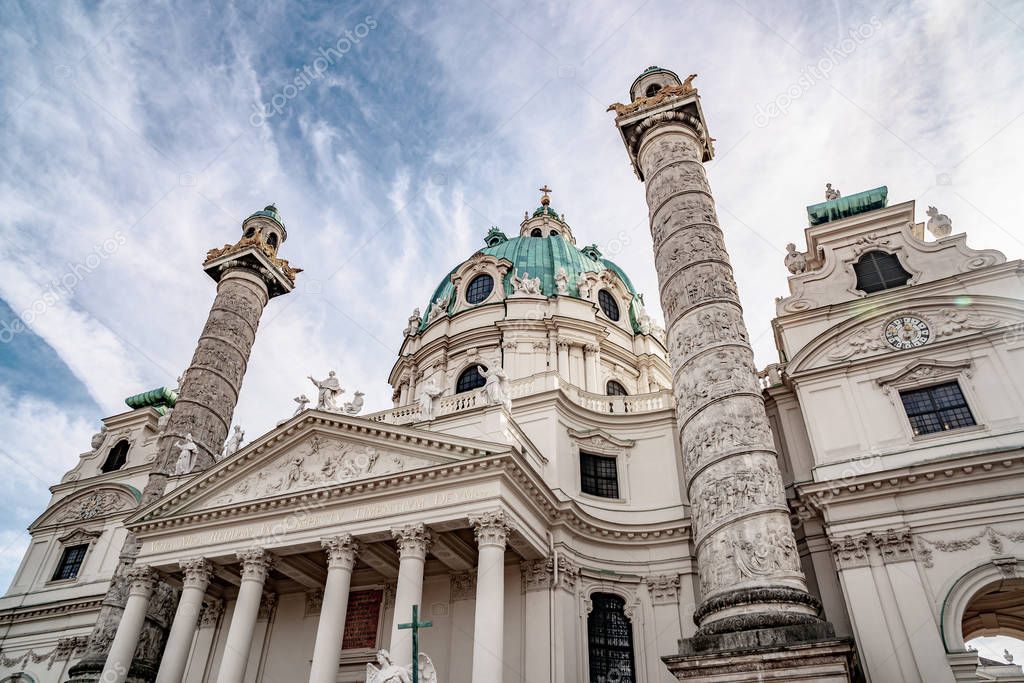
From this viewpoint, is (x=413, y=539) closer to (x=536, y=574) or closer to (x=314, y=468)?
(x=536, y=574)

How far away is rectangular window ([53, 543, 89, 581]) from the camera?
27.5 m

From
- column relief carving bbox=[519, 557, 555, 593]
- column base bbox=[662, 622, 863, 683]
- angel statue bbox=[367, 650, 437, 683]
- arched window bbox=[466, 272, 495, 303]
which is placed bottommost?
column base bbox=[662, 622, 863, 683]

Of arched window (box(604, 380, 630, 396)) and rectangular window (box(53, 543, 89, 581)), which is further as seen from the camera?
arched window (box(604, 380, 630, 396))

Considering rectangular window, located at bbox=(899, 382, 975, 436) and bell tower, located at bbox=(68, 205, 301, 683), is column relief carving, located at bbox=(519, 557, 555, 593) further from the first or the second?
bell tower, located at bbox=(68, 205, 301, 683)

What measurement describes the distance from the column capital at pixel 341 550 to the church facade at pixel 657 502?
0.06 meters

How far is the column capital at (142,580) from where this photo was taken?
1950 centimetres

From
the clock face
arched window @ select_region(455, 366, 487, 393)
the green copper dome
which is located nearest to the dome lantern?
the green copper dome

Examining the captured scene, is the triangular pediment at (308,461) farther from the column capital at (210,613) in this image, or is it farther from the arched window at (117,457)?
the arched window at (117,457)

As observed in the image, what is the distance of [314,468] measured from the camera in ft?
64.5

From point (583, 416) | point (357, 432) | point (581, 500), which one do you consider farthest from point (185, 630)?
point (583, 416)

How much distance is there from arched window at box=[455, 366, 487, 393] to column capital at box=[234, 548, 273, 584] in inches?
471

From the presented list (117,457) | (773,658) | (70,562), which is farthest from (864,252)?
(70,562)

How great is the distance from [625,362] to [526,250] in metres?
8.04

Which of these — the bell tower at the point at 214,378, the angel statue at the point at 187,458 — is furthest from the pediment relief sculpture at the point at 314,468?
the bell tower at the point at 214,378
